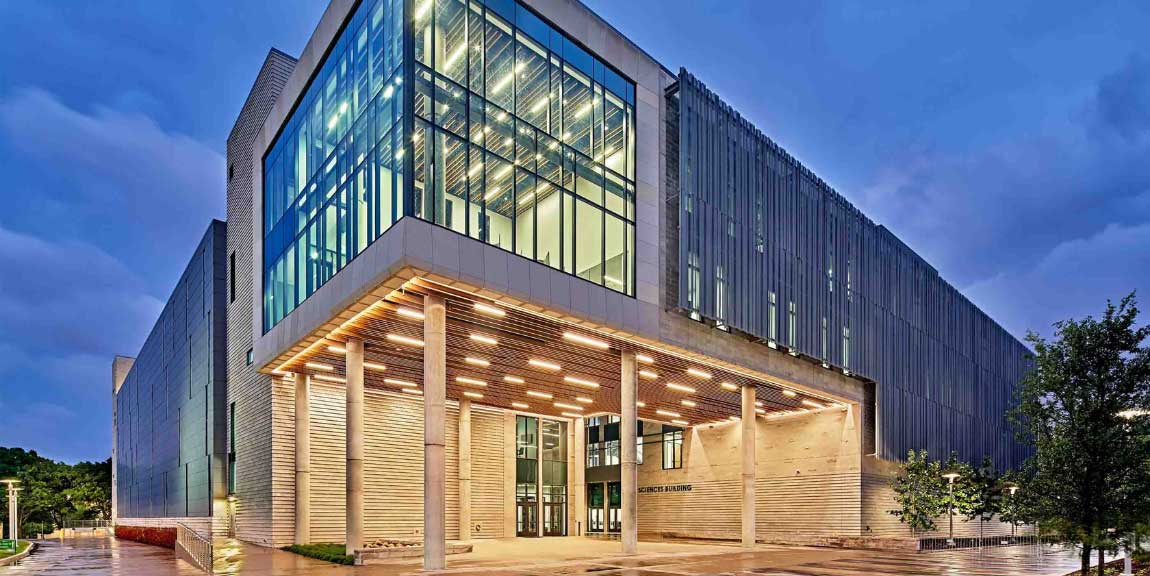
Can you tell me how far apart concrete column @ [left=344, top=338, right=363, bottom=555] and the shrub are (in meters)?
17.0

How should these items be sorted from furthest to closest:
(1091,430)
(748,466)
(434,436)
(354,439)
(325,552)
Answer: (748,466)
(354,439)
(325,552)
(434,436)
(1091,430)

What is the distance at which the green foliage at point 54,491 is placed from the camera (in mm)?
85625

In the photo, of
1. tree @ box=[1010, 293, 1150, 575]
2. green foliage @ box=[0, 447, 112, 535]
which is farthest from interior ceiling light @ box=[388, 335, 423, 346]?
green foliage @ box=[0, 447, 112, 535]

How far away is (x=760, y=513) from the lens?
144ft

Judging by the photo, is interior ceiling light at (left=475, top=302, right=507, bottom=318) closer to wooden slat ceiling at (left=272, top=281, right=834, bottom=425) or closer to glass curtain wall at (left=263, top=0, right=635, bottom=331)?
wooden slat ceiling at (left=272, top=281, right=834, bottom=425)

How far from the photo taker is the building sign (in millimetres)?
49678

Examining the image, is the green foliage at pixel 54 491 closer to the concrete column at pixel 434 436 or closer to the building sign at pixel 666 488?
the building sign at pixel 666 488

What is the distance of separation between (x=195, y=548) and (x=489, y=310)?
12.9m

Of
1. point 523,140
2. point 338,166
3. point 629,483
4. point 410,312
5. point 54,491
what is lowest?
point 54,491

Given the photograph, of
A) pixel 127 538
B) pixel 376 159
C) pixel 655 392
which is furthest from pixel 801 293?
pixel 127 538

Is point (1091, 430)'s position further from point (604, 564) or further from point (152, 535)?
point (152, 535)

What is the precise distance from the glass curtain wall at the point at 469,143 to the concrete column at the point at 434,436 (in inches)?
104

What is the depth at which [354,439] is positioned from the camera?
2778 centimetres

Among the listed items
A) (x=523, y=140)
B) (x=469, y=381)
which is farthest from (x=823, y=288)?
(x=523, y=140)
